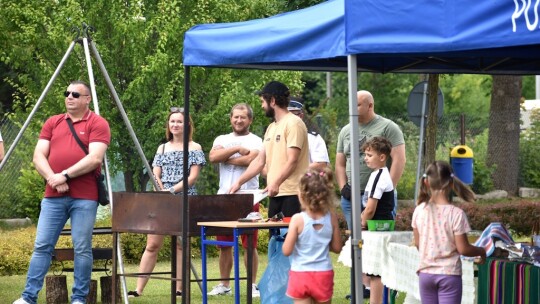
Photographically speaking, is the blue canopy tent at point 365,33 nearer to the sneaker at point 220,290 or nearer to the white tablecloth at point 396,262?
the white tablecloth at point 396,262

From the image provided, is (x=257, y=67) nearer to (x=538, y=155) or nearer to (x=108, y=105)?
(x=108, y=105)

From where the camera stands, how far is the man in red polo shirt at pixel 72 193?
1059 cm

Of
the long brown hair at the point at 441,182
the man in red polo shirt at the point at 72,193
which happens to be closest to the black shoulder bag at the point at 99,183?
the man in red polo shirt at the point at 72,193

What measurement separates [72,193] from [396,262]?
312cm

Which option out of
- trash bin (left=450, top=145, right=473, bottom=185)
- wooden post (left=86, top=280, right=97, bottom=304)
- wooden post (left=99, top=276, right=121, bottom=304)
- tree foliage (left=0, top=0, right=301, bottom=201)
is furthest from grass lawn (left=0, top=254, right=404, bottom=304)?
trash bin (left=450, top=145, right=473, bottom=185)

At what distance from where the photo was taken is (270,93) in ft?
33.6

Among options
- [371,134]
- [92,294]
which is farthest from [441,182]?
[92,294]

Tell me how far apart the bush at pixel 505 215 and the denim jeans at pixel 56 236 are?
363 inches

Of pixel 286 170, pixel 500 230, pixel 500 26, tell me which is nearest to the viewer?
pixel 500 26

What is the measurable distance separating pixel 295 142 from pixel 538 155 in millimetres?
19353

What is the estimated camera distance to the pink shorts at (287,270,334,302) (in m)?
8.49

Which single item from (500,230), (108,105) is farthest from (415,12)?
(108,105)

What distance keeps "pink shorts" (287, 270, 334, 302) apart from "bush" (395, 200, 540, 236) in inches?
423

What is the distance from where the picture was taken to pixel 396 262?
29.1ft
